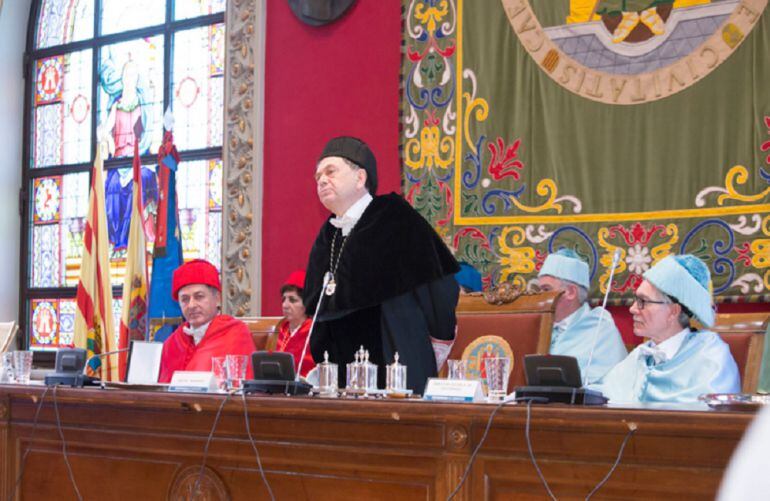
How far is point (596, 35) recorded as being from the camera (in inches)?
184

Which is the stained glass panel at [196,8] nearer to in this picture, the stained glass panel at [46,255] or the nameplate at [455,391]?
the stained glass panel at [46,255]

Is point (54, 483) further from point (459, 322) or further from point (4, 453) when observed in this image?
point (459, 322)

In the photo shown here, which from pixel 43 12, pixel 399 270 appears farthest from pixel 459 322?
pixel 43 12

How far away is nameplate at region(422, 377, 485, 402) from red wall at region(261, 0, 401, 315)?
3043 millimetres

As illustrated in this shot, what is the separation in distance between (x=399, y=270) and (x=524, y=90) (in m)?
2.17

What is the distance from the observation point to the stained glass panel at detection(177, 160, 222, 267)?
6449 millimetres

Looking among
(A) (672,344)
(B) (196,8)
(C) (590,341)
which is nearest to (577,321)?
(C) (590,341)

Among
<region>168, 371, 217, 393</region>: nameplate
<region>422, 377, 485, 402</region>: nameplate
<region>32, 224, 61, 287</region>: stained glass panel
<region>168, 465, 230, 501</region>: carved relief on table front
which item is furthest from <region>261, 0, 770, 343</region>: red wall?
<region>422, 377, 485, 402</region>: nameplate

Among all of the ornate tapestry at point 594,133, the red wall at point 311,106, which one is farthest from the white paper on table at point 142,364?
the red wall at point 311,106

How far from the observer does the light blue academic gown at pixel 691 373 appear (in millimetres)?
2773

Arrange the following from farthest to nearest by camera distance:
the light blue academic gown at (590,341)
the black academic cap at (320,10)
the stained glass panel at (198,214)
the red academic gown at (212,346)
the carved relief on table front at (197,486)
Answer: the stained glass panel at (198,214) → the black academic cap at (320,10) → the light blue academic gown at (590,341) → the red academic gown at (212,346) → the carved relief on table front at (197,486)

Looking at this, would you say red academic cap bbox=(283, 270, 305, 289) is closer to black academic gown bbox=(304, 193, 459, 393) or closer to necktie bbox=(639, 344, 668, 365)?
black academic gown bbox=(304, 193, 459, 393)

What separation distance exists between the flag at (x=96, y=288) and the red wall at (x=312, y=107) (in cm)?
96

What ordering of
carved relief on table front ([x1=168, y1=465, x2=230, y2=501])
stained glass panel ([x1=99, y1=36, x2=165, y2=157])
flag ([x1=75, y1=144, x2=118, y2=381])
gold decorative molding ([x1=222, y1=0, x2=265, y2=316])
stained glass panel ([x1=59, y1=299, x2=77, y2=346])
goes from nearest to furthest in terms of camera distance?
carved relief on table front ([x1=168, y1=465, x2=230, y2=501]) < gold decorative molding ([x1=222, y1=0, x2=265, y2=316]) < flag ([x1=75, y1=144, x2=118, y2=381]) < stained glass panel ([x1=99, y1=36, x2=165, y2=157]) < stained glass panel ([x1=59, y1=299, x2=77, y2=346])
